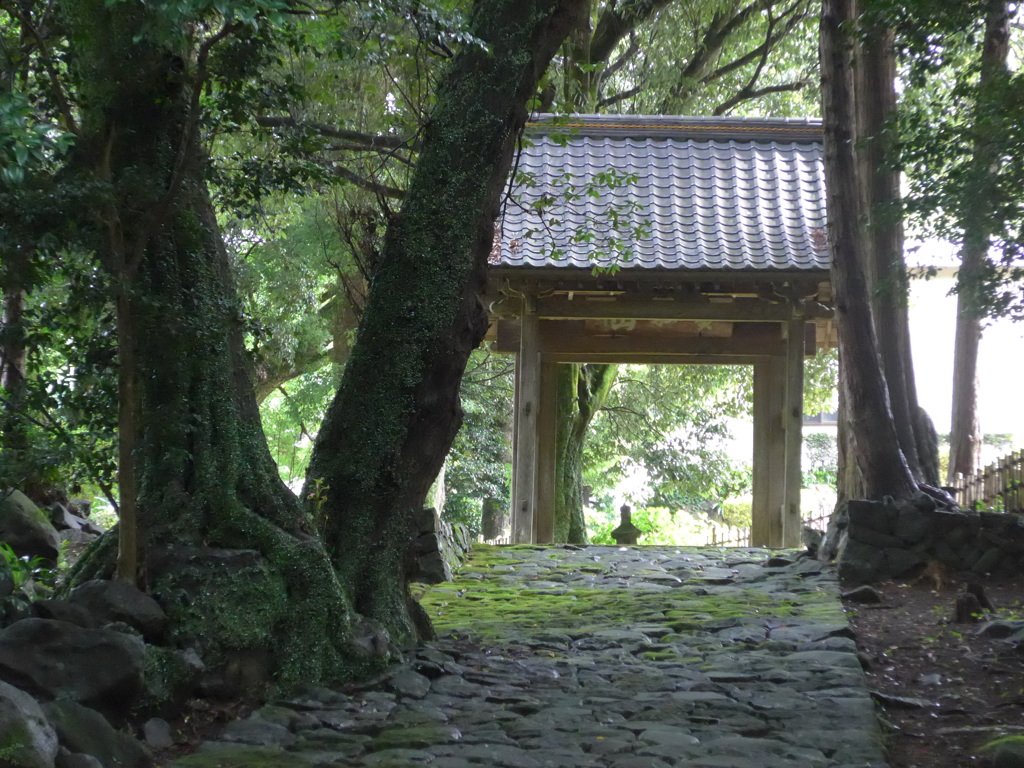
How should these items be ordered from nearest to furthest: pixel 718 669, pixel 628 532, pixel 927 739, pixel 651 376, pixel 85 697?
pixel 85 697 → pixel 927 739 → pixel 718 669 → pixel 628 532 → pixel 651 376

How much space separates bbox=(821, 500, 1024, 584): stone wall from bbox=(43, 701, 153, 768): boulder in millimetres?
6277

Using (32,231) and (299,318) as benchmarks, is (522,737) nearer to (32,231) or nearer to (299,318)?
(32,231)

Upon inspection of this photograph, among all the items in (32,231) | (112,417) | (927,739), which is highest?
(32,231)

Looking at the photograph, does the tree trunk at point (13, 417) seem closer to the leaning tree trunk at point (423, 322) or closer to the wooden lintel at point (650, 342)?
the leaning tree trunk at point (423, 322)

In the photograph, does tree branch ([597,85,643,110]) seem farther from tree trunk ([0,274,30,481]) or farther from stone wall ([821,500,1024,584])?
tree trunk ([0,274,30,481])

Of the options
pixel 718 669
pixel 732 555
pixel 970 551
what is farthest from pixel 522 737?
pixel 732 555

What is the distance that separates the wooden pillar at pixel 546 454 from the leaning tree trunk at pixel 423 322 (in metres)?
6.71

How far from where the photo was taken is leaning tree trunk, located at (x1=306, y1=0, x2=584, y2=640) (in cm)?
555

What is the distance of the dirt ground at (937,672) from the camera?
14.7 ft

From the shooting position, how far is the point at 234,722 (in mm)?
4207

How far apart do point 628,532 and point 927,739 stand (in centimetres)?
835

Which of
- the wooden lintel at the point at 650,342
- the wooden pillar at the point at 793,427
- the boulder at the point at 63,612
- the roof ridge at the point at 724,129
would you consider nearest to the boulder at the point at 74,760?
the boulder at the point at 63,612

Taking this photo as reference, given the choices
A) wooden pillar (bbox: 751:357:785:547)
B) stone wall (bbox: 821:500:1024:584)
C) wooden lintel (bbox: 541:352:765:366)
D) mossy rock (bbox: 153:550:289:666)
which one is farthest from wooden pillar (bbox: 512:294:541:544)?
mossy rock (bbox: 153:550:289:666)

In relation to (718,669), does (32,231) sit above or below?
above
